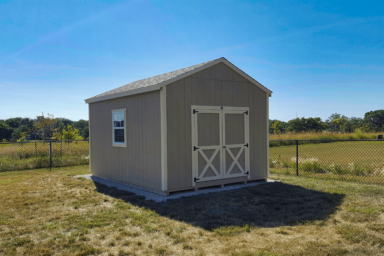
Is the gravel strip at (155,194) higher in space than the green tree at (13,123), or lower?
lower

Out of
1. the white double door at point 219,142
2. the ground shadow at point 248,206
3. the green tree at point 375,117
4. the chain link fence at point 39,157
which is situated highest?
the green tree at point 375,117

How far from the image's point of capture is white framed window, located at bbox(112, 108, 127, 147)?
25.7 ft

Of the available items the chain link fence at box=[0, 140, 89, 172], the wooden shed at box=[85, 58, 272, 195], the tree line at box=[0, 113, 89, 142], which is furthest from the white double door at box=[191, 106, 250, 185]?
the tree line at box=[0, 113, 89, 142]

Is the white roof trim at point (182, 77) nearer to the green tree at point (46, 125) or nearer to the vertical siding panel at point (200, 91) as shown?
the vertical siding panel at point (200, 91)

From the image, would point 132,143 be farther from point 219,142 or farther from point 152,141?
point 219,142

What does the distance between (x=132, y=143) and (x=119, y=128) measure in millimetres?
906

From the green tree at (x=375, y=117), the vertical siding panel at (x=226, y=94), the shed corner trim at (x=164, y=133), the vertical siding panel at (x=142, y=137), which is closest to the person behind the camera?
the shed corner trim at (x=164, y=133)

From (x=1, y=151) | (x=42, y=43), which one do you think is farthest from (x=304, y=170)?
(x=1, y=151)

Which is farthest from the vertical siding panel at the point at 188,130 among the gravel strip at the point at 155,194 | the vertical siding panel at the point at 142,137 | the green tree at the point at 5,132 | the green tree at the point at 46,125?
the green tree at the point at 5,132

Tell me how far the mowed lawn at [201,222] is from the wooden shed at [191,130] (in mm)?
804

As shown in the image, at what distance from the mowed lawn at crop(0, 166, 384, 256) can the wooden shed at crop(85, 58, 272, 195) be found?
0.80 meters

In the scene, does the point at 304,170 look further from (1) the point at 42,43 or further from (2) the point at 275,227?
(1) the point at 42,43

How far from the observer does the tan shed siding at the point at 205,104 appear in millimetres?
6406

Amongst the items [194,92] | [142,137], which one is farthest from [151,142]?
[194,92]
